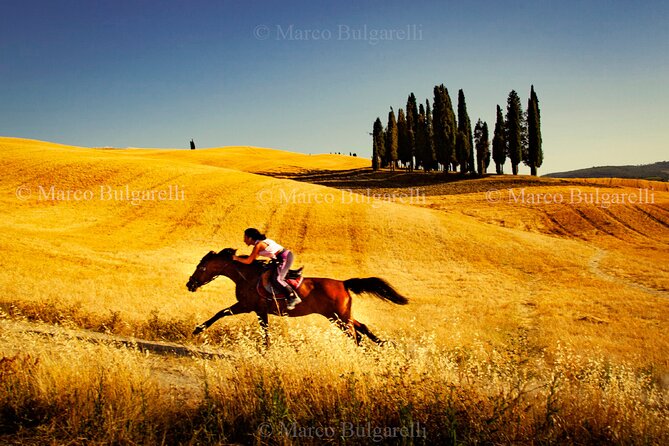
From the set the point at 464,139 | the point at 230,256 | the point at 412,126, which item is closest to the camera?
the point at 230,256

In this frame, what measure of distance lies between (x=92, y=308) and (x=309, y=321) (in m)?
A: 7.85

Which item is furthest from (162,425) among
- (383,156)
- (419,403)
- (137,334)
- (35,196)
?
(383,156)

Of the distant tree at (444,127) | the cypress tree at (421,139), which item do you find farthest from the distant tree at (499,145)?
the cypress tree at (421,139)

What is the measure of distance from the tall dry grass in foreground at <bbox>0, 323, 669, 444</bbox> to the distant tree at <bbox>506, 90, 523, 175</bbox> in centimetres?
7936

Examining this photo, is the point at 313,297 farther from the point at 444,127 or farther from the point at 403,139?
the point at 403,139

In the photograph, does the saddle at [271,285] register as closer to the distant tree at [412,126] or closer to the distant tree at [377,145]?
the distant tree at [412,126]

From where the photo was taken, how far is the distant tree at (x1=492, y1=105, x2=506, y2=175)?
80125 mm

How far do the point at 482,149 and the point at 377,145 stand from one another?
2918cm

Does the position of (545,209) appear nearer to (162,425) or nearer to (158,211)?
(158,211)

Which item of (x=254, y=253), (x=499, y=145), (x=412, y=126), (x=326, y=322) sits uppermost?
(x=412, y=126)

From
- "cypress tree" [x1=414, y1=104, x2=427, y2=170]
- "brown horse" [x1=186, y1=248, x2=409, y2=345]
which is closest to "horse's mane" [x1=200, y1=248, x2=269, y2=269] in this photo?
"brown horse" [x1=186, y1=248, x2=409, y2=345]

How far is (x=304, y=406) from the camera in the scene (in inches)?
207

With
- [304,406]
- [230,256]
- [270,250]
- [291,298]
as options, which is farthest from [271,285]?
[304,406]

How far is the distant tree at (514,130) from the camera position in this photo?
77.4 m
